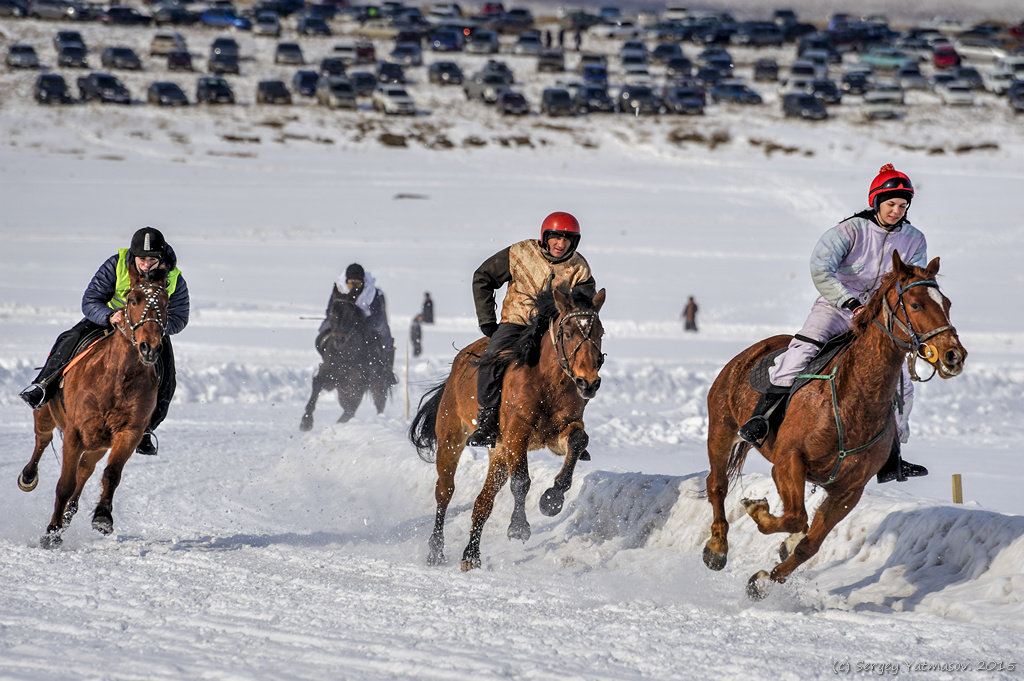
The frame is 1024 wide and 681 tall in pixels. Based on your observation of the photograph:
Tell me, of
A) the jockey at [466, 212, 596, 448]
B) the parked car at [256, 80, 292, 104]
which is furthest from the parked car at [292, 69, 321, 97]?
the jockey at [466, 212, 596, 448]

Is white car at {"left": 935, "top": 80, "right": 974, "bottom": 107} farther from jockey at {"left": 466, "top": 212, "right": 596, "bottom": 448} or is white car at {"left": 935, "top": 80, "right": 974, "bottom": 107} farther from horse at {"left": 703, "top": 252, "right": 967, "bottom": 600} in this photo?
horse at {"left": 703, "top": 252, "right": 967, "bottom": 600}

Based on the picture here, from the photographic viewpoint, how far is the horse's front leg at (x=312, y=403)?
14.7 meters

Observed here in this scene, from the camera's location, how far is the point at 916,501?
8.14 m

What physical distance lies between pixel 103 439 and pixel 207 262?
1971 cm

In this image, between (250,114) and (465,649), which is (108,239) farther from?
(465,649)

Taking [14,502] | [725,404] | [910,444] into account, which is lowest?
[910,444]

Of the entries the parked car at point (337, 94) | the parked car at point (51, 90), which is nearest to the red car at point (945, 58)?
the parked car at point (337, 94)

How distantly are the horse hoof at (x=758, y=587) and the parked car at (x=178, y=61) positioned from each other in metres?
45.9

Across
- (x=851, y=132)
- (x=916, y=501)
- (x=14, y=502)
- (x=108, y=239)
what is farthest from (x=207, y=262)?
(x=851, y=132)

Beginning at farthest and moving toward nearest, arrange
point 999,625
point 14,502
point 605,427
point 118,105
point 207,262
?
point 118,105 → point 207,262 → point 605,427 → point 14,502 → point 999,625

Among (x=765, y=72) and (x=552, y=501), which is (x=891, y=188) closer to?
(x=552, y=501)

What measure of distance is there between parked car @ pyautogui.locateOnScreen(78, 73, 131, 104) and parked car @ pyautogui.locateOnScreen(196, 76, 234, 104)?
8.65 feet

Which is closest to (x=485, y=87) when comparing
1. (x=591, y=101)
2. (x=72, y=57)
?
(x=591, y=101)

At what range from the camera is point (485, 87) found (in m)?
47.8
